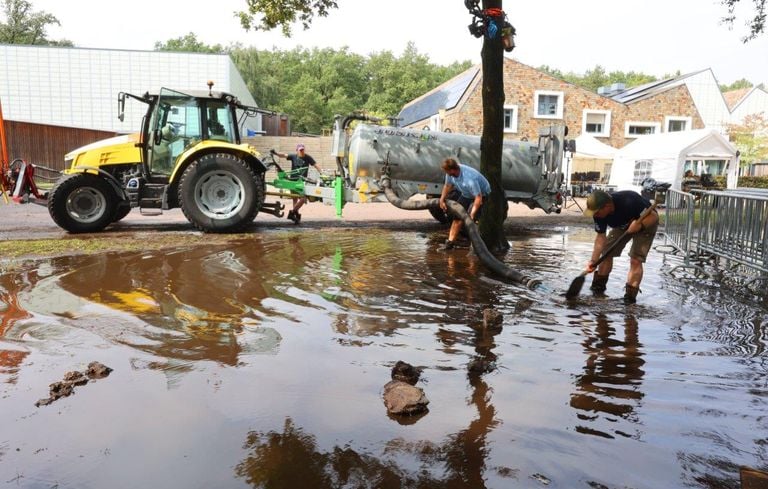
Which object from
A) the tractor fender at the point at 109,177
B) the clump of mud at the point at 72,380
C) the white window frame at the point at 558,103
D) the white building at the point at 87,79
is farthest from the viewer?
the white window frame at the point at 558,103

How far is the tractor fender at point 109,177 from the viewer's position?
1055 centimetres

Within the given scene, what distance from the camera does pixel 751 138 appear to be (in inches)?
1220

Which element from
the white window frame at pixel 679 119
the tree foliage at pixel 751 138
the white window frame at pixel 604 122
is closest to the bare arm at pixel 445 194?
the white window frame at pixel 604 122

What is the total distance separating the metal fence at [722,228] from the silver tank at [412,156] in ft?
14.4

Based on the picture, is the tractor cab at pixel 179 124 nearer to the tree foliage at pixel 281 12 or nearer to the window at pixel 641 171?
the tree foliage at pixel 281 12

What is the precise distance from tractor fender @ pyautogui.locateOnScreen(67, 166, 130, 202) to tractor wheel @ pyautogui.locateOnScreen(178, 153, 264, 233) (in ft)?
4.04

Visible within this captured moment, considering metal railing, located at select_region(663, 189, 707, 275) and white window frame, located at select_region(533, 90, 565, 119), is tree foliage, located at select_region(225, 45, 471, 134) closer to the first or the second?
white window frame, located at select_region(533, 90, 565, 119)

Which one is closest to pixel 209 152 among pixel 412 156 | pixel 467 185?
pixel 412 156

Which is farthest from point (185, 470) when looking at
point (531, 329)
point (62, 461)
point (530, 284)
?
point (530, 284)

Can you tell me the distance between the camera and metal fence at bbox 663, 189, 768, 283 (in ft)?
21.7

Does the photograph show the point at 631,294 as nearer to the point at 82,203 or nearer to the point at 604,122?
the point at 82,203

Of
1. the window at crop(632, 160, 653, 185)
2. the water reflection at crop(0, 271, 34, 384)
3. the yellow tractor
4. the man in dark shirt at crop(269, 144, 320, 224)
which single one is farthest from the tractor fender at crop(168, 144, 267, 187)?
the window at crop(632, 160, 653, 185)

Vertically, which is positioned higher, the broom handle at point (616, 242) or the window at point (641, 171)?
the window at point (641, 171)

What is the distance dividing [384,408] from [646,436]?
143 cm
